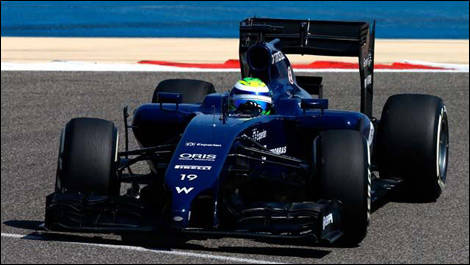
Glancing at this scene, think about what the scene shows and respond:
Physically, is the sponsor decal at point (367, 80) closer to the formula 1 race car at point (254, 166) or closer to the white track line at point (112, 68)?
the formula 1 race car at point (254, 166)

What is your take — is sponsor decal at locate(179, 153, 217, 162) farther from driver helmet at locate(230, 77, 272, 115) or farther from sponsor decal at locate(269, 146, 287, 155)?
driver helmet at locate(230, 77, 272, 115)

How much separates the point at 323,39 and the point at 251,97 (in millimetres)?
2271

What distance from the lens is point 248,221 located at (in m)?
8.30

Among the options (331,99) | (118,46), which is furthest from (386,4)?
(331,99)

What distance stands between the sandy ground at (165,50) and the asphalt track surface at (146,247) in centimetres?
506

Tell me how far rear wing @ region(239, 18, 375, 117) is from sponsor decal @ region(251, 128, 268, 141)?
223 cm

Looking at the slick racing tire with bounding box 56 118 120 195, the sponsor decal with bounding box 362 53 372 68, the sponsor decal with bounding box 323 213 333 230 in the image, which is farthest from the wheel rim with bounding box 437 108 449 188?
the slick racing tire with bounding box 56 118 120 195

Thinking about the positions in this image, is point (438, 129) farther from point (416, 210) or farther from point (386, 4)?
point (386, 4)

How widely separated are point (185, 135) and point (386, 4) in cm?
5137

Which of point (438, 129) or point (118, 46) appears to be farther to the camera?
point (118, 46)

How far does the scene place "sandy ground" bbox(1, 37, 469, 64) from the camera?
950 inches

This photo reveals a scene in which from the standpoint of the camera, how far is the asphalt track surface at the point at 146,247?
861 cm

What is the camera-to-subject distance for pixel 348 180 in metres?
8.62

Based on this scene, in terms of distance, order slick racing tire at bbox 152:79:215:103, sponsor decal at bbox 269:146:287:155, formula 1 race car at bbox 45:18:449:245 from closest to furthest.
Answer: formula 1 race car at bbox 45:18:449:245, sponsor decal at bbox 269:146:287:155, slick racing tire at bbox 152:79:215:103
